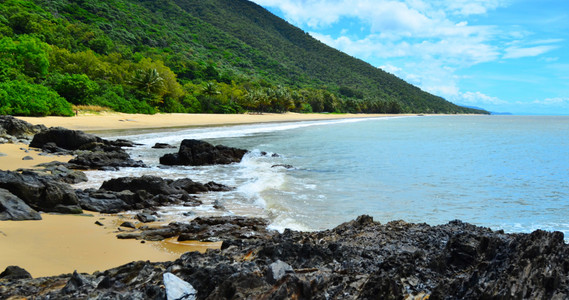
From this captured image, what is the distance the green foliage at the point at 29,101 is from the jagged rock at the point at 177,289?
111 ft

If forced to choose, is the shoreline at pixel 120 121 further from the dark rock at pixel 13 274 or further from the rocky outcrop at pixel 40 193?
the dark rock at pixel 13 274

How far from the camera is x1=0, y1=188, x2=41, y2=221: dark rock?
22.0ft

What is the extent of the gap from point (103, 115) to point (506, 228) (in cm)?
3996

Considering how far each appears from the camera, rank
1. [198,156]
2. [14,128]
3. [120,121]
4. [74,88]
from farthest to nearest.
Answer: [74,88]
[120,121]
[14,128]
[198,156]

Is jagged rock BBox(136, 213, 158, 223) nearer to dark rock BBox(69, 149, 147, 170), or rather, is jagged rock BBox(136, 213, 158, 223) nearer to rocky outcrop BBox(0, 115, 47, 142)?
dark rock BBox(69, 149, 147, 170)

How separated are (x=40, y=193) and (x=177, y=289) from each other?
600cm

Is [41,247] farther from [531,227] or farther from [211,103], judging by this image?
[211,103]

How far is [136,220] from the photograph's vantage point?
7738mm

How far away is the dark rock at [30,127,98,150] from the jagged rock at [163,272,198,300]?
17.6m

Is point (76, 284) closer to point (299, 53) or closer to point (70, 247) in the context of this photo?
point (70, 247)

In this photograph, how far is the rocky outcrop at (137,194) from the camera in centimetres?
846

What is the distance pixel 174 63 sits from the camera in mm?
83875

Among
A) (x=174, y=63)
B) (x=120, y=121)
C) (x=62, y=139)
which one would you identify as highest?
(x=174, y=63)

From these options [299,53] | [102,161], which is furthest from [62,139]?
[299,53]
